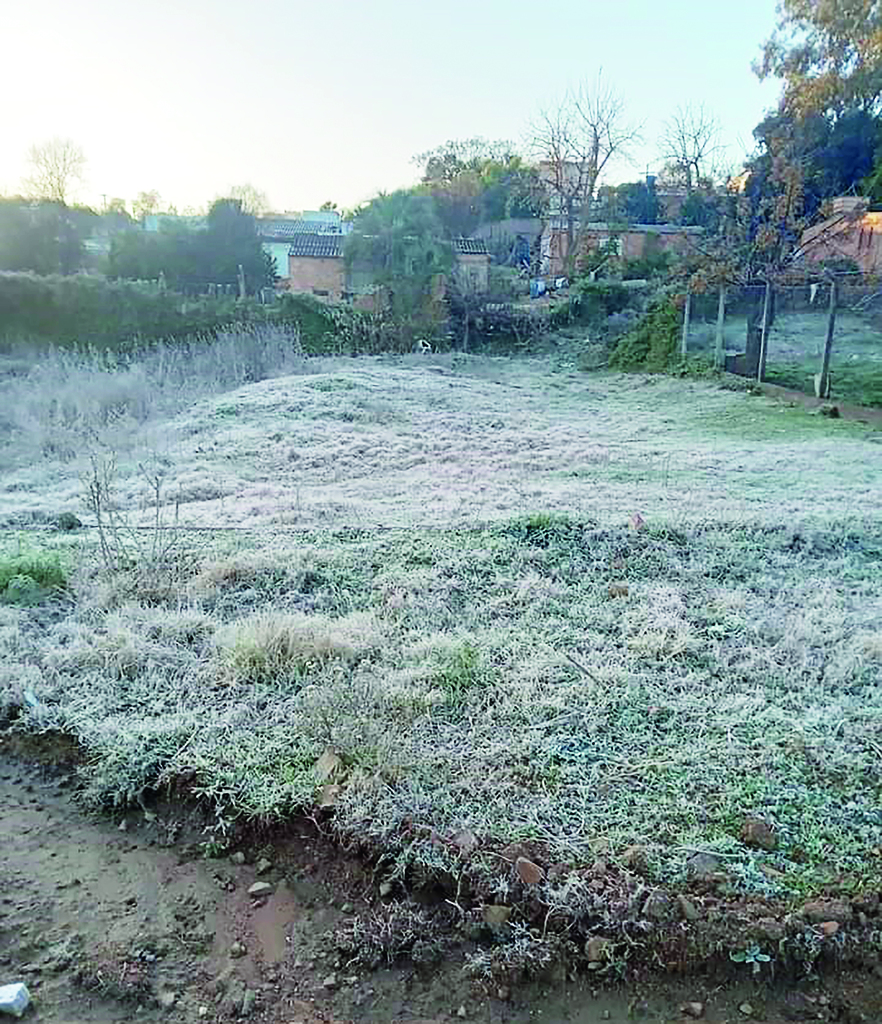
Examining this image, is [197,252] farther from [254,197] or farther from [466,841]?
[466,841]

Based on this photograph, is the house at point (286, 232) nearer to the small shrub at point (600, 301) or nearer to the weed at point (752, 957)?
the small shrub at point (600, 301)

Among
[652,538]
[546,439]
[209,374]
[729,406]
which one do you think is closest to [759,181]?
[729,406]

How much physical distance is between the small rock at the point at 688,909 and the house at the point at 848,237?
39.6ft

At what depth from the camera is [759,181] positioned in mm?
13320

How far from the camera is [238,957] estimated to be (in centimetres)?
168

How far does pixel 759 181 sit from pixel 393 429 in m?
9.34

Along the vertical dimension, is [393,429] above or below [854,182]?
below

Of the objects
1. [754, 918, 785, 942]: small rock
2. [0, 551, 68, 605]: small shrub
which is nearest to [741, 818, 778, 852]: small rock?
[754, 918, 785, 942]: small rock

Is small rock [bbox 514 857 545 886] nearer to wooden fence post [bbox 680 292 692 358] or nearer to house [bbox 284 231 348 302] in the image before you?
wooden fence post [bbox 680 292 692 358]

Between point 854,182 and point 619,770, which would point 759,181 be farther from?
point 619,770

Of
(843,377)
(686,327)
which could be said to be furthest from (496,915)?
(686,327)

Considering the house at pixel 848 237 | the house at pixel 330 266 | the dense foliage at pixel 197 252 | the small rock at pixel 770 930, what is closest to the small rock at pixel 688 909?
the small rock at pixel 770 930

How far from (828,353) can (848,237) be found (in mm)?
6804

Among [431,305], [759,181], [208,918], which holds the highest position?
[759,181]
